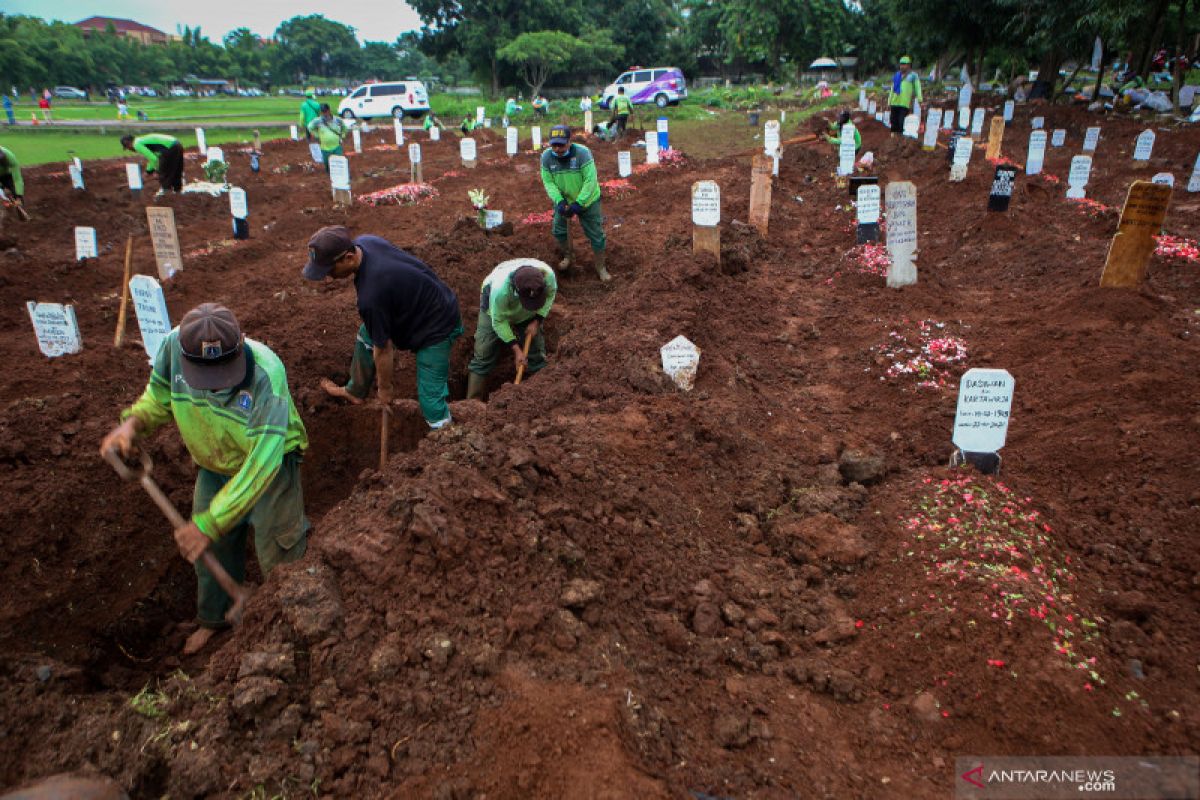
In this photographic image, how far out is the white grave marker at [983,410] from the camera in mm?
3490

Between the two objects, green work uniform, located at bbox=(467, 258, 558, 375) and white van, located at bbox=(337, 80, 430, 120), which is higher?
white van, located at bbox=(337, 80, 430, 120)

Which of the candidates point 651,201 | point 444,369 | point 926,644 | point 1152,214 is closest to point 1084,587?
point 926,644

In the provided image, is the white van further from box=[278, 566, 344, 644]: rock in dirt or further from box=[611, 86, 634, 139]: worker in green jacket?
box=[278, 566, 344, 644]: rock in dirt

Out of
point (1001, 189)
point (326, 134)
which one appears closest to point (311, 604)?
point (1001, 189)

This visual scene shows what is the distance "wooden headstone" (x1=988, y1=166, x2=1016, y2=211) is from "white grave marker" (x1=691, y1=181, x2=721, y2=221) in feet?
12.8

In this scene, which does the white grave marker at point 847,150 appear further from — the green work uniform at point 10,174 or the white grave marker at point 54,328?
the green work uniform at point 10,174

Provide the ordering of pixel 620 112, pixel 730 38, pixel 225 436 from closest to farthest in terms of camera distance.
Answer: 1. pixel 225 436
2. pixel 620 112
3. pixel 730 38

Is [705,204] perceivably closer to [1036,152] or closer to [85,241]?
[85,241]

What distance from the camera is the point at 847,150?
40.6ft

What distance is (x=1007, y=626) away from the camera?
2.60 meters

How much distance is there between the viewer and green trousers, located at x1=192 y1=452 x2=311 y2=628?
11.7ft

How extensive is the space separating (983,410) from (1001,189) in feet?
20.7

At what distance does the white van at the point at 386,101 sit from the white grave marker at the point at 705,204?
100 feet

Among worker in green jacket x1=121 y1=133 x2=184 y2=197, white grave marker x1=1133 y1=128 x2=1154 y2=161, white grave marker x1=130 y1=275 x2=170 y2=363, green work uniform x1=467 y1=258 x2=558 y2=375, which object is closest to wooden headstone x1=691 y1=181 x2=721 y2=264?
green work uniform x1=467 y1=258 x2=558 y2=375
